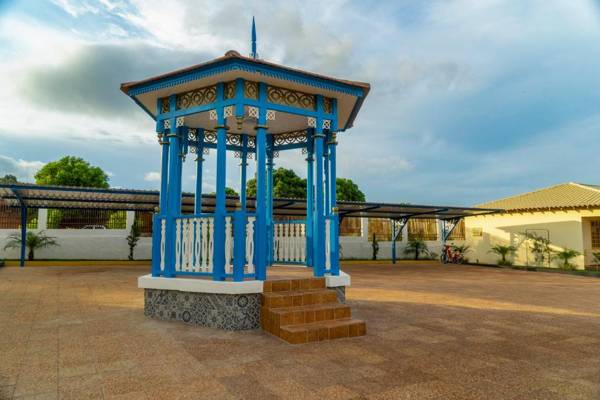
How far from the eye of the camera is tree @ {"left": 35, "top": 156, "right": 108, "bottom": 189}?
28000mm

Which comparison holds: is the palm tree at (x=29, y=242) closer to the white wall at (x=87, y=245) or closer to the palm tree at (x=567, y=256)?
the white wall at (x=87, y=245)

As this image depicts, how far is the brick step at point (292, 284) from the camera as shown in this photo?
195 inches

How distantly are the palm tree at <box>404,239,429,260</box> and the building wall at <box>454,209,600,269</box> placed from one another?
2300mm

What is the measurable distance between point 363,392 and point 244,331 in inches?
89.2

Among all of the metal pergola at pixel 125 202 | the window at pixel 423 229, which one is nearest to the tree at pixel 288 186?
the window at pixel 423 229

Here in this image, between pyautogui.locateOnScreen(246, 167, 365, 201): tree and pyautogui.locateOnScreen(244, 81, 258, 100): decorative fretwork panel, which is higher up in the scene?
pyautogui.locateOnScreen(246, 167, 365, 201): tree

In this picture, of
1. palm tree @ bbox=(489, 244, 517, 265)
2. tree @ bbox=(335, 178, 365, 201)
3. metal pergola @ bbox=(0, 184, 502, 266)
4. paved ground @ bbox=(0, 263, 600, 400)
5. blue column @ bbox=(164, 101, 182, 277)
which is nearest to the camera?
paved ground @ bbox=(0, 263, 600, 400)

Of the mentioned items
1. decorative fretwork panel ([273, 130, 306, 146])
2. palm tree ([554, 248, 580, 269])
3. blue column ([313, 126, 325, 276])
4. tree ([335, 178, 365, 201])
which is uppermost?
tree ([335, 178, 365, 201])

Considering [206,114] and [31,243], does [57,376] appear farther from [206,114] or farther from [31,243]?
[31,243]

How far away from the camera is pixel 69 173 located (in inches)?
1112

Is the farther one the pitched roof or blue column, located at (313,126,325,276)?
the pitched roof

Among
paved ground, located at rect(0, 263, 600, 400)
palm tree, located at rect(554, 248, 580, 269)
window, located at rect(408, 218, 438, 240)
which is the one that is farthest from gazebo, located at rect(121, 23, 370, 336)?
window, located at rect(408, 218, 438, 240)

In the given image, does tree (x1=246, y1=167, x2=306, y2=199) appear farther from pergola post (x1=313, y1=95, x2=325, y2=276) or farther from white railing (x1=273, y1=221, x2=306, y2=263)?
pergola post (x1=313, y1=95, x2=325, y2=276)

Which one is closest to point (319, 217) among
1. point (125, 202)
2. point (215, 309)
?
point (215, 309)
